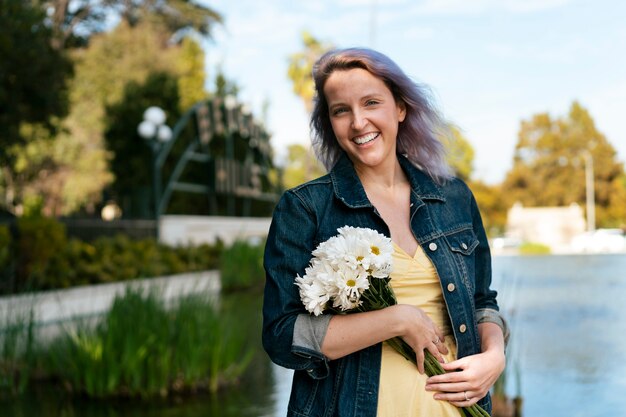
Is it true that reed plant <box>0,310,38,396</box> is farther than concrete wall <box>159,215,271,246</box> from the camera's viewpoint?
No

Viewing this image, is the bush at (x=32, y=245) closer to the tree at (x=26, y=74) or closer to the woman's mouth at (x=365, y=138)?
the tree at (x=26, y=74)

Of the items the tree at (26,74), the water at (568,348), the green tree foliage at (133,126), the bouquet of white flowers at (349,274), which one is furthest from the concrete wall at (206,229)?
the bouquet of white flowers at (349,274)

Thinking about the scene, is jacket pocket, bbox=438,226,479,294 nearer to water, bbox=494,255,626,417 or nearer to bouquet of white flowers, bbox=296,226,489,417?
bouquet of white flowers, bbox=296,226,489,417

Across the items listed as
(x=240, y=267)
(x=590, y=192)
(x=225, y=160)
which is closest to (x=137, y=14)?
(x=225, y=160)

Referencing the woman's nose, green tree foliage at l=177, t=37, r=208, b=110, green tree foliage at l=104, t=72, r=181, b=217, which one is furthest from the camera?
green tree foliage at l=177, t=37, r=208, b=110

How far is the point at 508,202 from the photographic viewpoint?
52062 millimetres

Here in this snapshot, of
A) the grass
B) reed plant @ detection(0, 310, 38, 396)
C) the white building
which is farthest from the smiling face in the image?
the white building

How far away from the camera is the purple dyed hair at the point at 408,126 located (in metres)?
1.88

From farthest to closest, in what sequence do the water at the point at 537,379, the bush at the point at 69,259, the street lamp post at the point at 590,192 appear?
the street lamp post at the point at 590,192
the bush at the point at 69,259
the water at the point at 537,379

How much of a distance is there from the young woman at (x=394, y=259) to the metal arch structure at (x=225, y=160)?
1537 centimetres

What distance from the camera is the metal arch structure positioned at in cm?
2023

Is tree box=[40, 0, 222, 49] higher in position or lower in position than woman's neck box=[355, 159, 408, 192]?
higher

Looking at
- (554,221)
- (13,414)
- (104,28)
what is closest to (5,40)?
(13,414)

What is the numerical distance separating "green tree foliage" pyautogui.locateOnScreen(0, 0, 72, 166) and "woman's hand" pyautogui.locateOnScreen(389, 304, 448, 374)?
39.7ft
